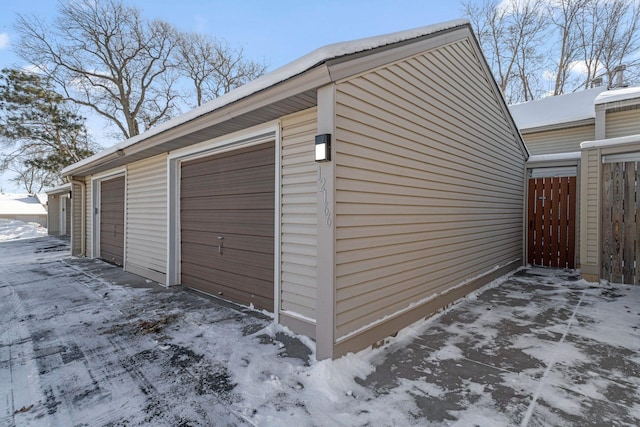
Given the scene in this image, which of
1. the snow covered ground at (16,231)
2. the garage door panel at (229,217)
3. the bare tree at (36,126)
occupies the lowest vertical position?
the snow covered ground at (16,231)

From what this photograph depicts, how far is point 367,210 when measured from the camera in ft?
9.30

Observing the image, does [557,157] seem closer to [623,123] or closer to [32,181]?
[623,123]

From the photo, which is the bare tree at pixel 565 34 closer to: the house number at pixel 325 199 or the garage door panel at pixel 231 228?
the garage door panel at pixel 231 228

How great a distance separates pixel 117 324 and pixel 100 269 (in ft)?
14.6

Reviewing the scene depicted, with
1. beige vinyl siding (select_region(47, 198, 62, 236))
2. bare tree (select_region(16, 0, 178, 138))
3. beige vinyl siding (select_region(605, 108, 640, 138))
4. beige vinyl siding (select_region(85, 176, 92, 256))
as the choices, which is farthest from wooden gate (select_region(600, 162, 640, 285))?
beige vinyl siding (select_region(47, 198, 62, 236))

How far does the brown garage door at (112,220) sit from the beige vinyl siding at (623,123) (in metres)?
11.7

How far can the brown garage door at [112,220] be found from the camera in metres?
7.37

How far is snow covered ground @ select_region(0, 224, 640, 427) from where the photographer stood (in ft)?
6.36

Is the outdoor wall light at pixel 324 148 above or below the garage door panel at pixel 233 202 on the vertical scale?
above

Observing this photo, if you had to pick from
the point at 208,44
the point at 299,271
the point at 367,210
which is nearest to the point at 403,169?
the point at 367,210

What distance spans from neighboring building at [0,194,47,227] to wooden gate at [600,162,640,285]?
32671mm

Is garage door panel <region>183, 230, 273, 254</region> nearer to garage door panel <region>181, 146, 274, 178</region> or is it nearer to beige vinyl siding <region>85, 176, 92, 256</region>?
garage door panel <region>181, 146, 274, 178</region>

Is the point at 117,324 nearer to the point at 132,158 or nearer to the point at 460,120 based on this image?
the point at 132,158

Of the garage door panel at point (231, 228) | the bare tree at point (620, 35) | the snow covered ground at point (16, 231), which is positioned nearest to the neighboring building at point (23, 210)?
the snow covered ground at point (16, 231)
